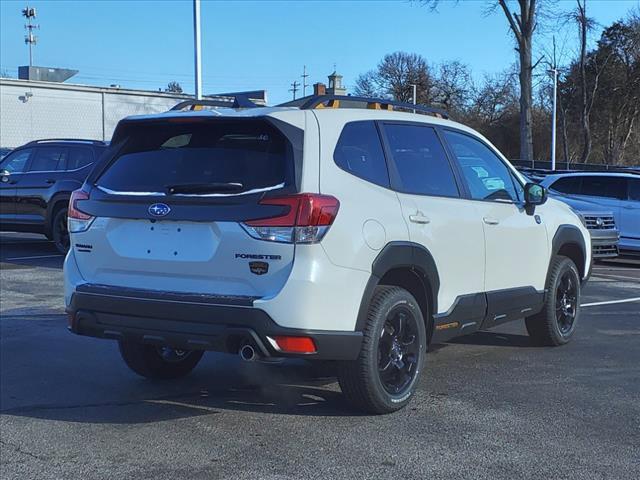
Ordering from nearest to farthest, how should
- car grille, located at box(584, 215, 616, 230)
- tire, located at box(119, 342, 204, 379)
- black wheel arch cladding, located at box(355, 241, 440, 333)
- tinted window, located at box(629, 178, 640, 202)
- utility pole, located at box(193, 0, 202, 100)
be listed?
black wheel arch cladding, located at box(355, 241, 440, 333)
tire, located at box(119, 342, 204, 379)
car grille, located at box(584, 215, 616, 230)
tinted window, located at box(629, 178, 640, 202)
utility pole, located at box(193, 0, 202, 100)

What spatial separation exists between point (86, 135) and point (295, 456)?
4318 cm

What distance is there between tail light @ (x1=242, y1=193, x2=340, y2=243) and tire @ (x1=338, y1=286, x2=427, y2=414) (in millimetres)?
711

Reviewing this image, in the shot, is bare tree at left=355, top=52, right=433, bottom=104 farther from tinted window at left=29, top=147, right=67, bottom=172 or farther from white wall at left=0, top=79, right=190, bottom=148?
tinted window at left=29, top=147, right=67, bottom=172

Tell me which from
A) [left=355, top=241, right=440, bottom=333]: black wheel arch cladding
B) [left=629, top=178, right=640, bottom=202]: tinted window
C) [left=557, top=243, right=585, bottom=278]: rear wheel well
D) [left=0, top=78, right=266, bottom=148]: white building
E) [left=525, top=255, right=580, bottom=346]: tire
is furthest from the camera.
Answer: [left=0, top=78, right=266, bottom=148]: white building

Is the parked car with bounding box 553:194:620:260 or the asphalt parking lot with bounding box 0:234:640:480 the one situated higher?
the parked car with bounding box 553:194:620:260

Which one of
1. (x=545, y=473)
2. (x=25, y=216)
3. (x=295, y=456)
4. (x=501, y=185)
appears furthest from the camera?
(x=25, y=216)

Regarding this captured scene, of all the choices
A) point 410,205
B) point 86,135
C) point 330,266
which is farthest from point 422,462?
point 86,135

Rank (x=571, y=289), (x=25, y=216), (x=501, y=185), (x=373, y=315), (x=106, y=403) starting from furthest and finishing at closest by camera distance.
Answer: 1. (x=25, y=216)
2. (x=571, y=289)
3. (x=501, y=185)
4. (x=106, y=403)
5. (x=373, y=315)

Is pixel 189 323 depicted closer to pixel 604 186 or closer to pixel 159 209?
pixel 159 209

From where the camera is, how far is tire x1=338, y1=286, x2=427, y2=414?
484cm

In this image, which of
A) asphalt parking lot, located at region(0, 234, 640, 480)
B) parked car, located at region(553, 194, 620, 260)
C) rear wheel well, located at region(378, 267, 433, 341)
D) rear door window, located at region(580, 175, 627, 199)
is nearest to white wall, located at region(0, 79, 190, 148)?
rear door window, located at region(580, 175, 627, 199)

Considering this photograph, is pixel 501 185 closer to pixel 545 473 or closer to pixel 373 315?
pixel 373 315

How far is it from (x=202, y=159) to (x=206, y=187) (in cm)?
27

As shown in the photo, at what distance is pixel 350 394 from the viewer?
5000mm
